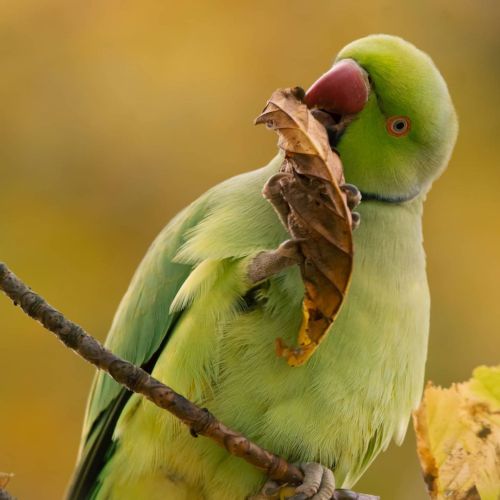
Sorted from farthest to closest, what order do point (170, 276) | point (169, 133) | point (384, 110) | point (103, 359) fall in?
point (169, 133) → point (170, 276) → point (384, 110) → point (103, 359)

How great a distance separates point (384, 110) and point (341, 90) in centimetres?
18

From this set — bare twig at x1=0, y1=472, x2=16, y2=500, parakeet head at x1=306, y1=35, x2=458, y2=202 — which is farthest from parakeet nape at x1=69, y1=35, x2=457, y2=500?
bare twig at x1=0, y1=472, x2=16, y2=500

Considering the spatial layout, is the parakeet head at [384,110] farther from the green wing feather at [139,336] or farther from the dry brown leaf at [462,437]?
the dry brown leaf at [462,437]

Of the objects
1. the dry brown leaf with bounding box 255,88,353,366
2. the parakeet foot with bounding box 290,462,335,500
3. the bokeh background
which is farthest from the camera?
the bokeh background

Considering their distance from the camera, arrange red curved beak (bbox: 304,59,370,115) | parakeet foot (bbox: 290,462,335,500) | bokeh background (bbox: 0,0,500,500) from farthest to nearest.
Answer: bokeh background (bbox: 0,0,500,500), red curved beak (bbox: 304,59,370,115), parakeet foot (bbox: 290,462,335,500)

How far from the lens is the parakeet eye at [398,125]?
290 centimetres

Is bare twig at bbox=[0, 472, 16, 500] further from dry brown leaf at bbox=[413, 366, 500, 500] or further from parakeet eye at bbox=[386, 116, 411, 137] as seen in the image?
parakeet eye at bbox=[386, 116, 411, 137]

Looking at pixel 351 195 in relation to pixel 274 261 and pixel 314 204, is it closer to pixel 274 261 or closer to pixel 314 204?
pixel 314 204

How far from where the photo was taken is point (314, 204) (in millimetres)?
2232

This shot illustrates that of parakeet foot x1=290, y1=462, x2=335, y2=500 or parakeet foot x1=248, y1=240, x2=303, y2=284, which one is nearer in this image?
parakeet foot x1=248, y1=240, x2=303, y2=284

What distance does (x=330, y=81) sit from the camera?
Result: 9.00 feet

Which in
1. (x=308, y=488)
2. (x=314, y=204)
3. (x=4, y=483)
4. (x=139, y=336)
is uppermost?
(x=314, y=204)

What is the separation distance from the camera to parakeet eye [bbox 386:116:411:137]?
9.52ft

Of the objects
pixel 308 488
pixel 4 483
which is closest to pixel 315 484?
pixel 308 488
